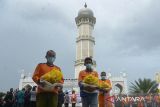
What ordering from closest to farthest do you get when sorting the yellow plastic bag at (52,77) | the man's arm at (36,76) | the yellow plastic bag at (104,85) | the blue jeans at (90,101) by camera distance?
the yellow plastic bag at (52,77)
the man's arm at (36,76)
the blue jeans at (90,101)
the yellow plastic bag at (104,85)

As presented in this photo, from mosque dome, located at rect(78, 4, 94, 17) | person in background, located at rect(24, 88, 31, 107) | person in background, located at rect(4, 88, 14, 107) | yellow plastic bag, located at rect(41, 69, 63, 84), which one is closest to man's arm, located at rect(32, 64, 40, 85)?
yellow plastic bag, located at rect(41, 69, 63, 84)

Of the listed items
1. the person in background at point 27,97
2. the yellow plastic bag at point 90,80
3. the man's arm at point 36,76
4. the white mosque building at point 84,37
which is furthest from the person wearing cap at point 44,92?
the white mosque building at point 84,37

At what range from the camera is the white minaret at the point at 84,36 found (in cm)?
5466

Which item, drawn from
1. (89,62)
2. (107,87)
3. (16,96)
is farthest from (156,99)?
(89,62)

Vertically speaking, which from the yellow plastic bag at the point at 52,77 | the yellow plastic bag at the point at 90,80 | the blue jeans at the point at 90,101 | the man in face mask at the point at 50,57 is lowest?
the blue jeans at the point at 90,101

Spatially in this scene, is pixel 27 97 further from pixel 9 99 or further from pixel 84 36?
pixel 84 36

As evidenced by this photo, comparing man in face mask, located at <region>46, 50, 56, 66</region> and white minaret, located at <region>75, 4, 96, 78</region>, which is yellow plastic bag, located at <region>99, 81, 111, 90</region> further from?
white minaret, located at <region>75, 4, 96, 78</region>

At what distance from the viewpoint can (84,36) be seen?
2205 inches

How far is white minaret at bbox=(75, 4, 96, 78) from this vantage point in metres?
54.7

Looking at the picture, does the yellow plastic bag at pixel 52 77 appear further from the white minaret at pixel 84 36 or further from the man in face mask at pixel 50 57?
the white minaret at pixel 84 36

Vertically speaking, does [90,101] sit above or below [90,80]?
below

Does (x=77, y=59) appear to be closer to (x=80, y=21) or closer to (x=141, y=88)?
(x=80, y=21)

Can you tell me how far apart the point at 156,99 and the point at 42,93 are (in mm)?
10783

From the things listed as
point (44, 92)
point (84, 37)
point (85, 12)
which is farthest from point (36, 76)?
point (85, 12)
